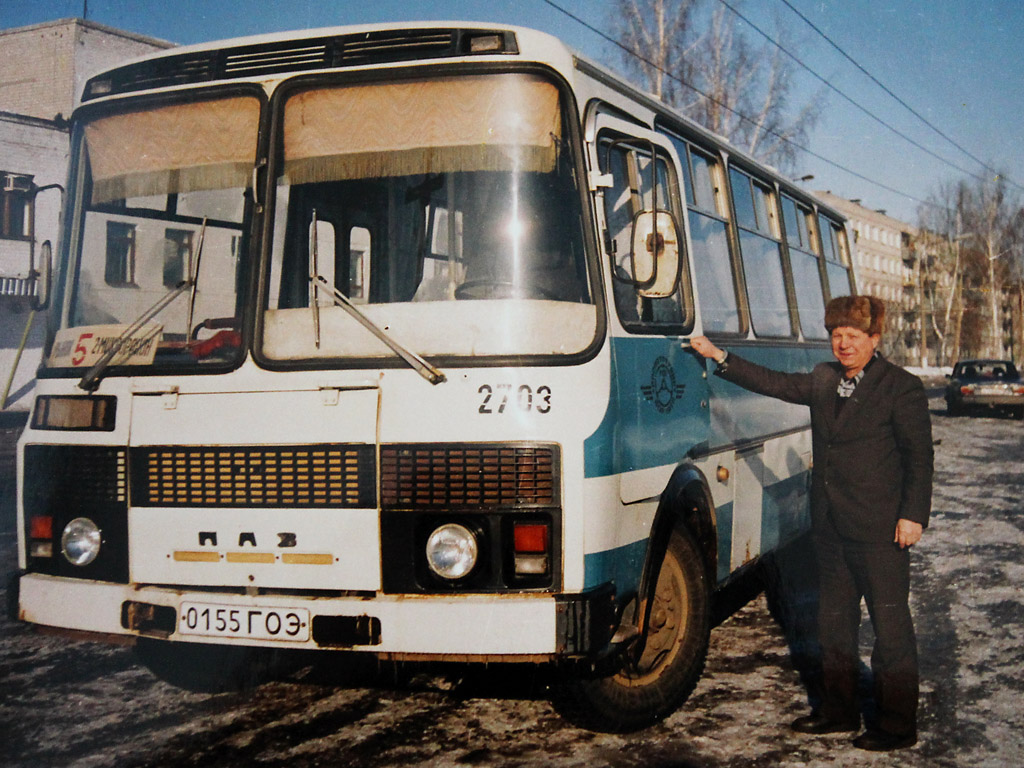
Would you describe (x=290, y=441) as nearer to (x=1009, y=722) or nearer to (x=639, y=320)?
(x=639, y=320)

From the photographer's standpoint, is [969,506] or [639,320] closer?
[639,320]

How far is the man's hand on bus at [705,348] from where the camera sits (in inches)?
209

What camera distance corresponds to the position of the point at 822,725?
4.83 meters

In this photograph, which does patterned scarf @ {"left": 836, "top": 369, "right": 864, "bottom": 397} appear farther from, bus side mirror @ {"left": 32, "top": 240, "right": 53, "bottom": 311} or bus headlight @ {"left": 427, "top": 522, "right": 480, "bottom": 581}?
bus side mirror @ {"left": 32, "top": 240, "right": 53, "bottom": 311}

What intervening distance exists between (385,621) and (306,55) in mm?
2241

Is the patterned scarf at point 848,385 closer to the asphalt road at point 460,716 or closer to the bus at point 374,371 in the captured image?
the bus at point 374,371

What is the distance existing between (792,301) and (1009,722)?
371 cm

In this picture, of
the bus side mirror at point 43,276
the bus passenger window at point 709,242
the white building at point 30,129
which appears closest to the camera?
the bus side mirror at point 43,276

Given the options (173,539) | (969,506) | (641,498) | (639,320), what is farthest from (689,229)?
(969,506)

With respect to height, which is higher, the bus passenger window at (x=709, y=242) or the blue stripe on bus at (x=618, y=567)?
the bus passenger window at (x=709, y=242)

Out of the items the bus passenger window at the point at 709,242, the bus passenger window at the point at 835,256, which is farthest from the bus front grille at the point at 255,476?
the bus passenger window at the point at 835,256

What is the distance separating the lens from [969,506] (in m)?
12.2

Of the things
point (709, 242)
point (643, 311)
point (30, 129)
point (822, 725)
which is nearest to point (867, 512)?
point (822, 725)

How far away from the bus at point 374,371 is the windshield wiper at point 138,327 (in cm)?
1
